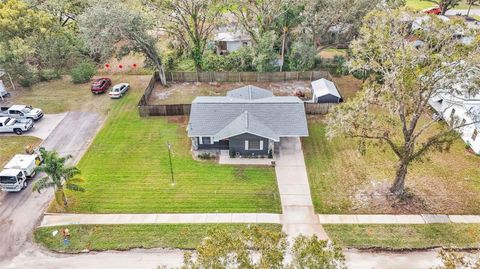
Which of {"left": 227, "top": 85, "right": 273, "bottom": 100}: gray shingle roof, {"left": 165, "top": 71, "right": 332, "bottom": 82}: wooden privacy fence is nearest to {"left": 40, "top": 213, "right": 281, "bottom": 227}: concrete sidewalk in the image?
{"left": 227, "top": 85, "right": 273, "bottom": 100}: gray shingle roof

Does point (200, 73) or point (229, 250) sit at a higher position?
point (229, 250)

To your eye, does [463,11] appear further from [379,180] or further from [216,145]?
[216,145]

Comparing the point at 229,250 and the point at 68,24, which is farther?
the point at 68,24

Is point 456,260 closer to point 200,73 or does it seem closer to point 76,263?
point 76,263

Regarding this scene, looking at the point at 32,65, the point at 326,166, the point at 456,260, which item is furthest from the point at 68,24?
the point at 456,260

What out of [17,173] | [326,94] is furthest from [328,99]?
[17,173]

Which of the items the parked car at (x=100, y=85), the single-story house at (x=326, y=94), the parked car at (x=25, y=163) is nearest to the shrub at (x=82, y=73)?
the parked car at (x=100, y=85)
